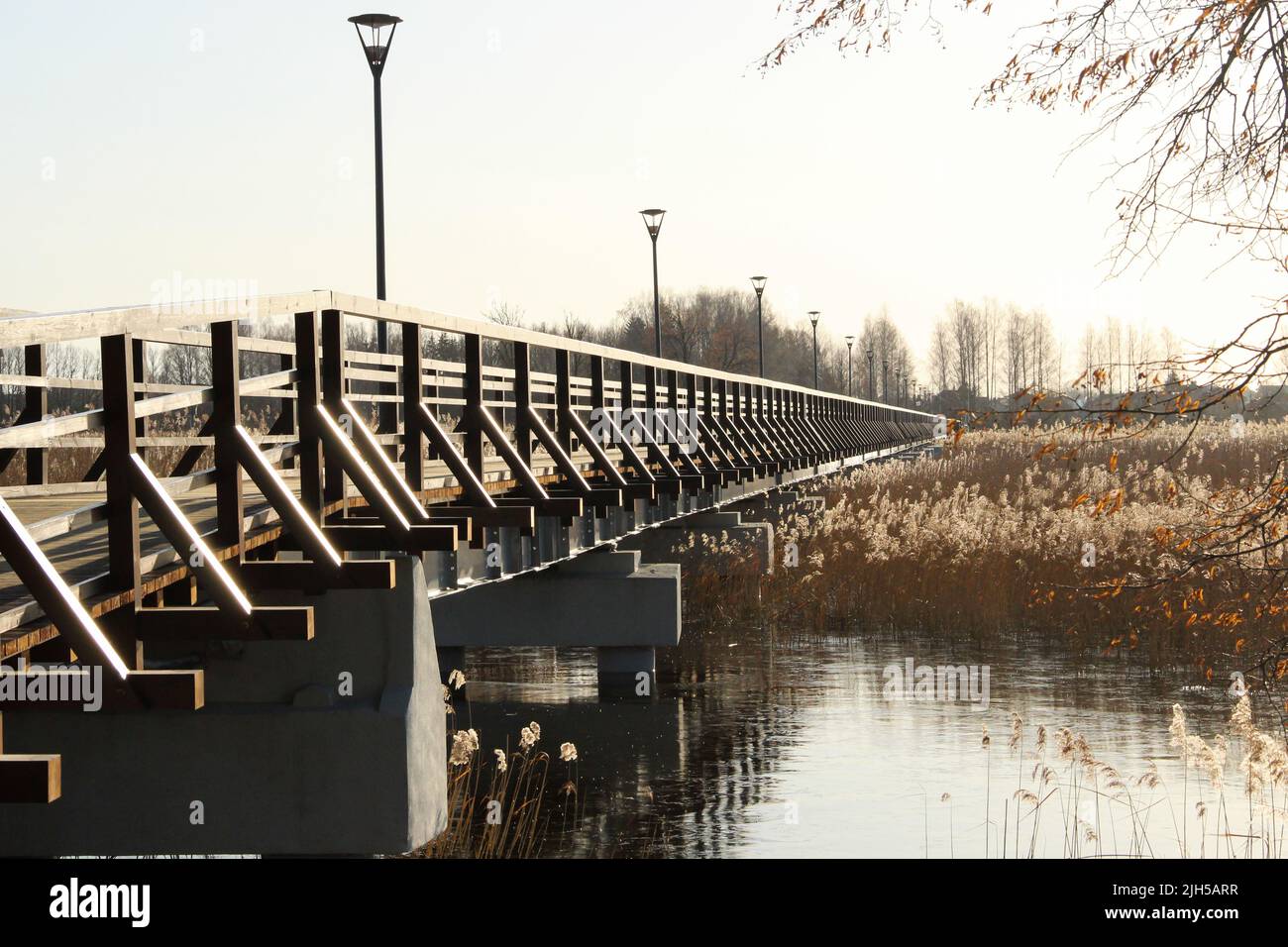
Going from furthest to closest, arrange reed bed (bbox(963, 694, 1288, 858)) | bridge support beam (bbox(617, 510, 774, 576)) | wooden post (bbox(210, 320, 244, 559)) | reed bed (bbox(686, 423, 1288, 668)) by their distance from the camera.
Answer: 1. bridge support beam (bbox(617, 510, 774, 576))
2. reed bed (bbox(686, 423, 1288, 668))
3. reed bed (bbox(963, 694, 1288, 858))
4. wooden post (bbox(210, 320, 244, 559))

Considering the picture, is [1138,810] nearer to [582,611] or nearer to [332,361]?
[332,361]

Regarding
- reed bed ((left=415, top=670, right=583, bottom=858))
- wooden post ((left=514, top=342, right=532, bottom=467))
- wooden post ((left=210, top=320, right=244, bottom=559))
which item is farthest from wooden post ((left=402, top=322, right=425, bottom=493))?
wooden post ((left=210, top=320, right=244, bottom=559))

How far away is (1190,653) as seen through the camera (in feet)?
62.8

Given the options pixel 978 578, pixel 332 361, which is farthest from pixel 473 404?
pixel 978 578

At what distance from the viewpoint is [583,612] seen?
1850 cm

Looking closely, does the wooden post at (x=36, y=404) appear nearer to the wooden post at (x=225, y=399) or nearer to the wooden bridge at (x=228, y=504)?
the wooden bridge at (x=228, y=504)

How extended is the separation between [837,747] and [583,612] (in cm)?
437

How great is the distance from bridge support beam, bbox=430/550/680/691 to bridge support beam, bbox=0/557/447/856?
932 cm

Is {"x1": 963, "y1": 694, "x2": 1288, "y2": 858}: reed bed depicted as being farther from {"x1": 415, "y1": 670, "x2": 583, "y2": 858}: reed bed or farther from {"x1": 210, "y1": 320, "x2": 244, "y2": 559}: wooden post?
{"x1": 210, "y1": 320, "x2": 244, "y2": 559}: wooden post

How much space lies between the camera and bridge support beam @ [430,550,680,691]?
18125 millimetres

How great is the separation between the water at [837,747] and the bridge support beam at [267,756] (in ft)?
11.6

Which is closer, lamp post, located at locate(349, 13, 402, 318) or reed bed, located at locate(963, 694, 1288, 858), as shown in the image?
reed bed, located at locate(963, 694, 1288, 858)

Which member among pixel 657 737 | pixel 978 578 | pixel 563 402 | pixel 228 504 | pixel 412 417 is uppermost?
pixel 563 402

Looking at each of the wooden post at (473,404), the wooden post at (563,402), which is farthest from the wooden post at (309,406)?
the wooden post at (563,402)
